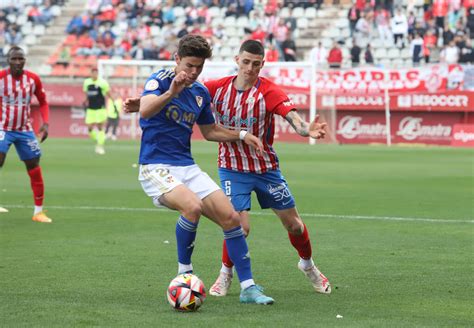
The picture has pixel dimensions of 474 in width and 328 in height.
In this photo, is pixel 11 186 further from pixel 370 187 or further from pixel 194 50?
pixel 194 50

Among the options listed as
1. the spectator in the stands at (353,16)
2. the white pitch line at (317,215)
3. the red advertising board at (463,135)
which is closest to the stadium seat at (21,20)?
the spectator in the stands at (353,16)

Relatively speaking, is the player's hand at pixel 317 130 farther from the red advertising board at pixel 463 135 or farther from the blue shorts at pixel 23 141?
the red advertising board at pixel 463 135

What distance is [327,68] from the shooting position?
122 ft

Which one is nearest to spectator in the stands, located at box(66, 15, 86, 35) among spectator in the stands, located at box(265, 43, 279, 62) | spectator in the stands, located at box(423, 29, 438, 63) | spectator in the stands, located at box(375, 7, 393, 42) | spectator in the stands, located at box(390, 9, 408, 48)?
spectator in the stands, located at box(265, 43, 279, 62)

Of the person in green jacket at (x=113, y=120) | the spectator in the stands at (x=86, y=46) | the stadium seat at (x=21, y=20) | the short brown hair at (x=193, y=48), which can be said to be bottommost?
the person in green jacket at (x=113, y=120)

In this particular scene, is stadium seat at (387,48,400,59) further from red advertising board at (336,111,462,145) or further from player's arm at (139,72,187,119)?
player's arm at (139,72,187,119)

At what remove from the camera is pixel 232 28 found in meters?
42.6

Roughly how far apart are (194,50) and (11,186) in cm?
1228

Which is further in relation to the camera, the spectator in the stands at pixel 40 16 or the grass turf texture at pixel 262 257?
the spectator in the stands at pixel 40 16

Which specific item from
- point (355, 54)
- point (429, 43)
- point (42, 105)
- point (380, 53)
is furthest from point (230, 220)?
point (380, 53)

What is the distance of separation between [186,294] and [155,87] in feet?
5.08

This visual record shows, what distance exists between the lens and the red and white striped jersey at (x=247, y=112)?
848 cm

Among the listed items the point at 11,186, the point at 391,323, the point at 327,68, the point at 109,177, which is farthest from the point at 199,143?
the point at 391,323

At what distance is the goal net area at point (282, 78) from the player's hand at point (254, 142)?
27827 mm
